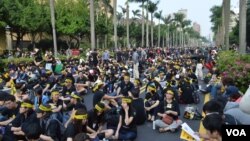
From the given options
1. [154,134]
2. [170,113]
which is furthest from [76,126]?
[170,113]

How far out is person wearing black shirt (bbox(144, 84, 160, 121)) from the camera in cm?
1189

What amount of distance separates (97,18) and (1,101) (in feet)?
153

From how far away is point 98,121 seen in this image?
9.15 m

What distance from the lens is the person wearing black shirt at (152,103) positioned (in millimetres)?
11891

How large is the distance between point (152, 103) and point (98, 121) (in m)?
3.37

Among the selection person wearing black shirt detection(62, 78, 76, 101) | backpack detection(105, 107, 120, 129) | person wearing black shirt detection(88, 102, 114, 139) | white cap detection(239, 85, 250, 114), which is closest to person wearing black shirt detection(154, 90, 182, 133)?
backpack detection(105, 107, 120, 129)

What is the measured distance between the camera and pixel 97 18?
182ft

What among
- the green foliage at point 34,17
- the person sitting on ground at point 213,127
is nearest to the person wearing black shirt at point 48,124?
the person sitting on ground at point 213,127

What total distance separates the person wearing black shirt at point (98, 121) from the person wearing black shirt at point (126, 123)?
65 cm

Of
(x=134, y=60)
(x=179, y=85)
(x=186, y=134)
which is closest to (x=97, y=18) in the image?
(x=134, y=60)

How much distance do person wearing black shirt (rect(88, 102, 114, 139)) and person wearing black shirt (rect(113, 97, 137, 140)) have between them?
0.65 meters

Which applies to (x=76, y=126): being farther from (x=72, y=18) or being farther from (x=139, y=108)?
(x=72, y=18)

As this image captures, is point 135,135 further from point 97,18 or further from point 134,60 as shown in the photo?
point 97,18

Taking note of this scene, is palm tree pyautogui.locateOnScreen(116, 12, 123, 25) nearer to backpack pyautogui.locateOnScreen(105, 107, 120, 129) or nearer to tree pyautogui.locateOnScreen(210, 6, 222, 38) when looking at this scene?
tree pyautogui.locateOnScreen(210, 6, 222, 38)
